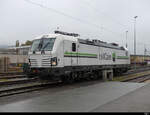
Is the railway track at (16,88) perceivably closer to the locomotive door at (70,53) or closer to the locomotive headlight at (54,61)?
the locomotive headlight at (54,61)

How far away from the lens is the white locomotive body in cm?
1224

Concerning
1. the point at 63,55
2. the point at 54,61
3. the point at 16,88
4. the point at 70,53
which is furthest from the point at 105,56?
the point at 16,88

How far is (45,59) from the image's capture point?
487 inches

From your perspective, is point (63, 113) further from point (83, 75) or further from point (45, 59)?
point (83, 75)

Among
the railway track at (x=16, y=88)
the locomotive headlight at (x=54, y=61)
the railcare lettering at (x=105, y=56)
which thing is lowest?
the railway track at (x=16, y=88)

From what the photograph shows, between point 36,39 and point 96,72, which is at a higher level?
point 36,39

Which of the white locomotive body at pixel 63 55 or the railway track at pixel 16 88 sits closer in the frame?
the railway track at pixel 16 88

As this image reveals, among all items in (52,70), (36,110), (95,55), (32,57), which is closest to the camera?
(36,110)

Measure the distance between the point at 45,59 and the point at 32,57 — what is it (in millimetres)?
1268

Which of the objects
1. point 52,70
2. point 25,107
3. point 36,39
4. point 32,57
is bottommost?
point 25,107

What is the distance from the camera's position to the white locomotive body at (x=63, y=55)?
1224 centimetres

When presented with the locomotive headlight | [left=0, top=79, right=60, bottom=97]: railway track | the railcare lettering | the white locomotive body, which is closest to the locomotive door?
the white locomotive body

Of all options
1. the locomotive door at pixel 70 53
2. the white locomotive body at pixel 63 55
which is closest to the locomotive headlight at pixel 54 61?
the white locomotive body at pixel 63 55


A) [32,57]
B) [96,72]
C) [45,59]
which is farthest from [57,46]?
[96,72]
